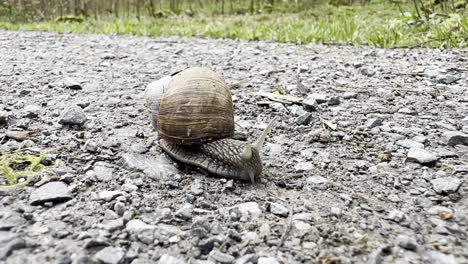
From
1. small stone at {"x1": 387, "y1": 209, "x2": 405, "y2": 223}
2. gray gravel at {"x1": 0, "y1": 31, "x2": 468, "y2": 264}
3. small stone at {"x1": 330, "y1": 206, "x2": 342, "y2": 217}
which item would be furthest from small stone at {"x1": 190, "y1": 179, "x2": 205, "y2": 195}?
small stone at {"x1": 387, "y1": 209, "x2": 405, "y2": 223}

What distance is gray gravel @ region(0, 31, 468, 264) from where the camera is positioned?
195cm

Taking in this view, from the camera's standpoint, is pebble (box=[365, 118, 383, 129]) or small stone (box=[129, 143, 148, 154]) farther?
pebble (box=[365, 118, 383, 129])

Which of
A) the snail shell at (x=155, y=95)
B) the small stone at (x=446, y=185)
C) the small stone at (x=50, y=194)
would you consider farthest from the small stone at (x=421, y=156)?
the small stone at (x=50, y=194)

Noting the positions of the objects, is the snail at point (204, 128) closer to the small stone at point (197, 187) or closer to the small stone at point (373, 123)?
the small stone at point (197, 187)

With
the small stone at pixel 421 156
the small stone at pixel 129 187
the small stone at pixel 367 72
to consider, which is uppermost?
the small stone at pixel 367 72

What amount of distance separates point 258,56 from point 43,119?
378 cm

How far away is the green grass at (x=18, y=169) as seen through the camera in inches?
95.7

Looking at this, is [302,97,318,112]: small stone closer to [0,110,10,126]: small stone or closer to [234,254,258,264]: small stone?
[234,254,258,264]: small stone

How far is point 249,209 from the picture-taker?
7.52 feet

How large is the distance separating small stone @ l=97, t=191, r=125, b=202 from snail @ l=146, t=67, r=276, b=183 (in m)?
0.57

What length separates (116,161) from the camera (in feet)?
9.39

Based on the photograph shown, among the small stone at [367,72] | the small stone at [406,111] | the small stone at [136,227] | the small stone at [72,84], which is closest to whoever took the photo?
the small stone at [136,227]

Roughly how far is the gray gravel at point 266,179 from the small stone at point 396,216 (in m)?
0.01

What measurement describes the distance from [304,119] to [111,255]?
222 centimetres
